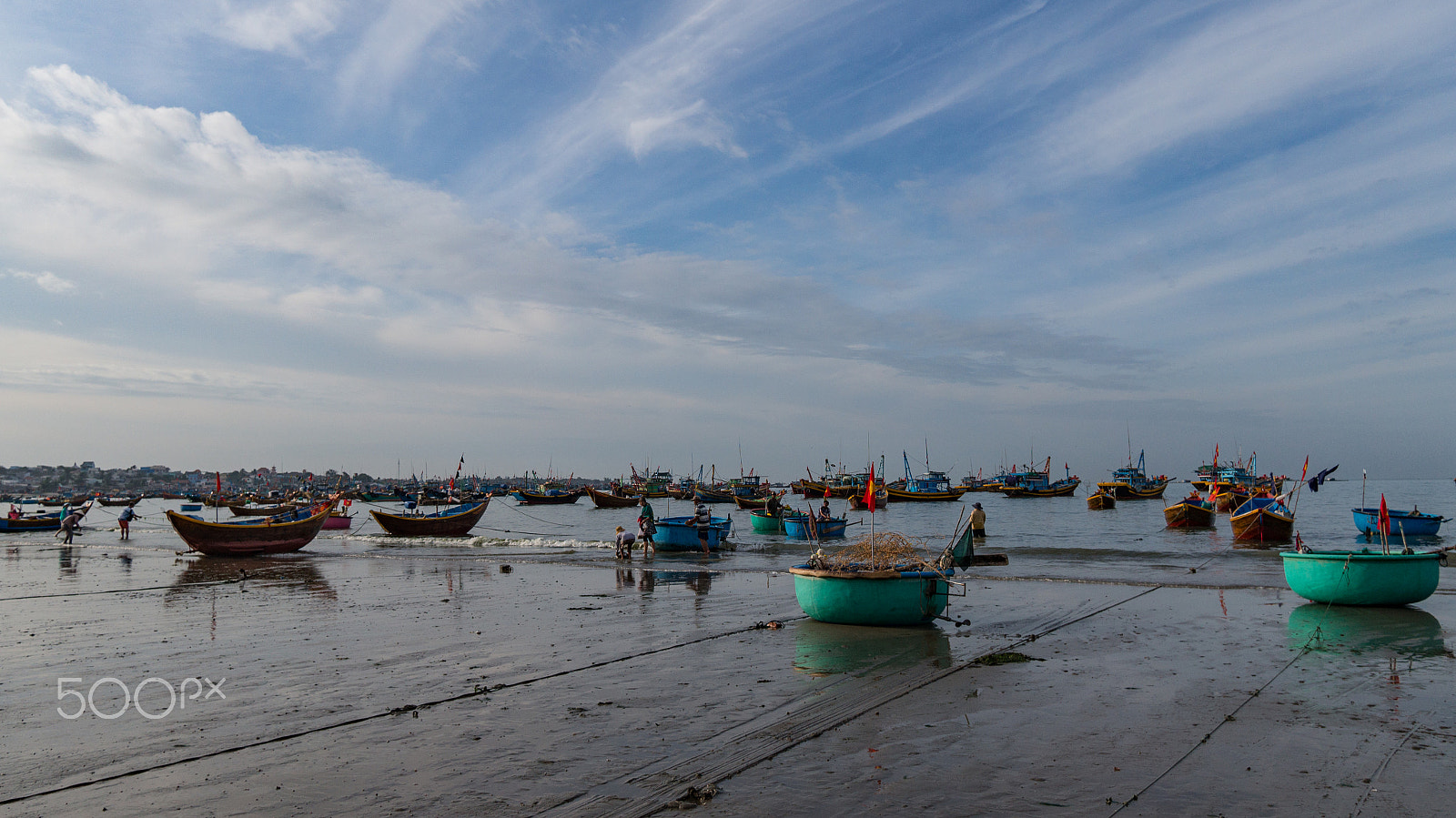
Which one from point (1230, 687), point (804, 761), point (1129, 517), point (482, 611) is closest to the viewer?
point (804, 761)

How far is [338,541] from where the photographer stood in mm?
41406

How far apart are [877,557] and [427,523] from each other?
3687cm

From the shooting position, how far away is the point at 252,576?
21.8 m

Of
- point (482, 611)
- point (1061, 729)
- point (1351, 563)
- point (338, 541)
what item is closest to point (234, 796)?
point (1061, 729)

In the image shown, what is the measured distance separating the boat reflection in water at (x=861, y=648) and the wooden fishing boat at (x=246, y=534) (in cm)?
2465

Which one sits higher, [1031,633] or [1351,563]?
[1351,563]

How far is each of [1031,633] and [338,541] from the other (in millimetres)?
37986

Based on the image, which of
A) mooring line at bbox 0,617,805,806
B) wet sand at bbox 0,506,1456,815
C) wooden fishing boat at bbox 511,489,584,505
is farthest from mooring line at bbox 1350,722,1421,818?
wooden fishing boat at bbox 511,489,584,505

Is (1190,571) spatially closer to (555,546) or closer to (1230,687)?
(1230,687)

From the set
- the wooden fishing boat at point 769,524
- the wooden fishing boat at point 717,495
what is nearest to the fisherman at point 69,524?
the wooden fishing boat at point 769,524

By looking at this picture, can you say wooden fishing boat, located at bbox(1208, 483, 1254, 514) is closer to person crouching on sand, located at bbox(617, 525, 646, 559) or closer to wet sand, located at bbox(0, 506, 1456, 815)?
person crouching on sand, located at bbox(617, 525, 646, 559)

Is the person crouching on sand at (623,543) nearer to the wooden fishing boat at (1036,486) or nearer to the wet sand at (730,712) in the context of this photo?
the wet sand at (730,712)

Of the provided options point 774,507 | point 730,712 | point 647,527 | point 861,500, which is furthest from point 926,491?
point 730,712

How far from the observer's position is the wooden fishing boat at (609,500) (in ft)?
327
